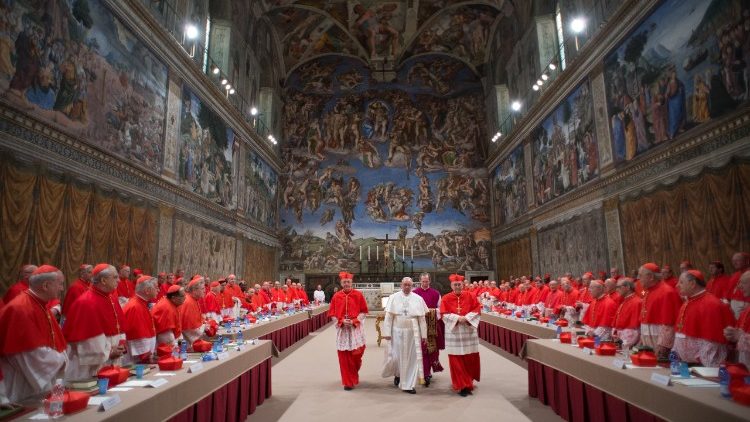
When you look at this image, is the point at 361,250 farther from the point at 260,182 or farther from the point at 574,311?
the point at 574,311

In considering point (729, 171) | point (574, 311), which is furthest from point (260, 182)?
point (729, 171)

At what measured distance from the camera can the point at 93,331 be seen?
14.5 ft

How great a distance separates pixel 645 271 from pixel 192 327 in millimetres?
5924

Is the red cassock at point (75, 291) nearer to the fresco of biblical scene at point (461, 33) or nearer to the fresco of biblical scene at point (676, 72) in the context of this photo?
the fresco of biblical scene at point (676, 72)

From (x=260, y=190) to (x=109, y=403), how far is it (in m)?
21.5

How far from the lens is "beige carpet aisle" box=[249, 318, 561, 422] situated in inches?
244

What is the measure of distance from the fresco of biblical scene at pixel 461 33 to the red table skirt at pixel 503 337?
19462 millimetres

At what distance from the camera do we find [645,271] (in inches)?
214

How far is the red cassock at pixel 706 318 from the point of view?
14.5ft

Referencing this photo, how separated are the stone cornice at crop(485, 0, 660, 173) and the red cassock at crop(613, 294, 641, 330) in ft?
28.1

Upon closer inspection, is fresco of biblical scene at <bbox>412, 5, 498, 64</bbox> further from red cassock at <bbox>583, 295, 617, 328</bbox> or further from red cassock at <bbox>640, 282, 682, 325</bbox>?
red cassock at <bbox>640, 282, 682, 325</bbox>

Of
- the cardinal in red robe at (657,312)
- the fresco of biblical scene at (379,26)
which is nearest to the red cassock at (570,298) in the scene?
the cardinal in red robe at (657,312)

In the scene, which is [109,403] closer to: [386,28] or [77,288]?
[77,288]

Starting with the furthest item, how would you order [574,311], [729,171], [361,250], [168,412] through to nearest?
[361,250]
[574,311]
[729,171]
[168,412]
